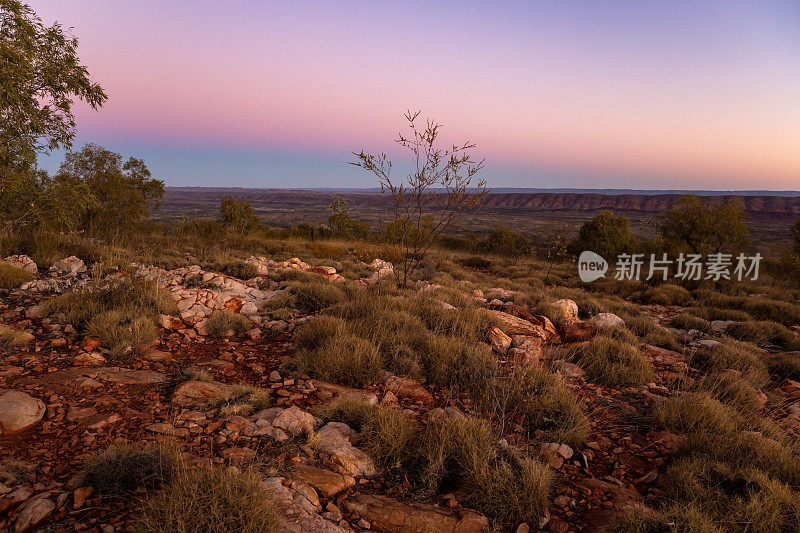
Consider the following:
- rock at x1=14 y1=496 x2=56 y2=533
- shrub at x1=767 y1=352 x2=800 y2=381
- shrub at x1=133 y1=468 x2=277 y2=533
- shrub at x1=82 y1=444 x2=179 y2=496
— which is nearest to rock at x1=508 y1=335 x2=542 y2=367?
shrub at x1=133 y1=468 x2=277 y2=533

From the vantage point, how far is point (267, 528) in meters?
1.87

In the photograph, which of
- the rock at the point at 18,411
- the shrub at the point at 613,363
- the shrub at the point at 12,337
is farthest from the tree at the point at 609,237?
the rock at the point at 18,411

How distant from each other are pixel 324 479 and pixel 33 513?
1.47 m

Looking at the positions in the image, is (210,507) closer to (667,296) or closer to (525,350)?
(525,350)

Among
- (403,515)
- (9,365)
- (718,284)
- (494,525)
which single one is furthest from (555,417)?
(718,284)

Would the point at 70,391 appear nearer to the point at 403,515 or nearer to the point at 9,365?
the point at 9,365

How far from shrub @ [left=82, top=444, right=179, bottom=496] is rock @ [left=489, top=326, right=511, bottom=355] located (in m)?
3.87

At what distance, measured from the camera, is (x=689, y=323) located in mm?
8180

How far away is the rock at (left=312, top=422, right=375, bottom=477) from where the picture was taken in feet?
8.63

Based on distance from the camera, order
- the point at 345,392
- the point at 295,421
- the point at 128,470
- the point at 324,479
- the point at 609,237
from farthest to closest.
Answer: the point at 609,237
the point at 345,392
the point at 295,421
the point at 324,479
the point at 128,470

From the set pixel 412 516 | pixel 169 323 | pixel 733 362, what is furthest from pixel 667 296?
pixel 169 323

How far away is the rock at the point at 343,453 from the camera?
2.63m

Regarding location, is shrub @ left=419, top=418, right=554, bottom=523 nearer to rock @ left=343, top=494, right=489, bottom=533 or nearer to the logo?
rock @ left=343, top=494, right=489, bottom=533

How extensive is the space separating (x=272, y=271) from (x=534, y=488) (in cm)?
801
